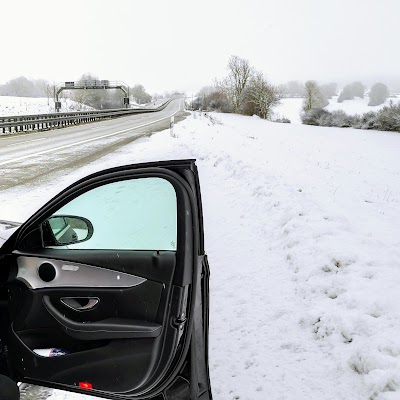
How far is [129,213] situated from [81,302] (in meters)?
0.51

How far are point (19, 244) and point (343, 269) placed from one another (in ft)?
10.4

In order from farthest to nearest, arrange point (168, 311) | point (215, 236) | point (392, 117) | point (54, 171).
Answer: point (392, 117), point (54, 171), point (215, 236), point (168, 311)

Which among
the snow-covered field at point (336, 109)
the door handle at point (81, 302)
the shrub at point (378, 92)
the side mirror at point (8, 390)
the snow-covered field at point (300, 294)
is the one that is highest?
the shrub at point (378, 92)

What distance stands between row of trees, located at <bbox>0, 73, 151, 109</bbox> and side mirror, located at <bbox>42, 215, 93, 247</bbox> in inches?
2856

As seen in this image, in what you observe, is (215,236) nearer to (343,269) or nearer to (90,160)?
(343,269)

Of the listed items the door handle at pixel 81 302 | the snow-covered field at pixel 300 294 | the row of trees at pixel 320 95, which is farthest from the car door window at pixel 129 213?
the row of trees at pixel 320 95

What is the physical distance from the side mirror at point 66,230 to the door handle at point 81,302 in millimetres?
289

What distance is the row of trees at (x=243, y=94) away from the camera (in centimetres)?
6494

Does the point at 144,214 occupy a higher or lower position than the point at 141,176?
lower

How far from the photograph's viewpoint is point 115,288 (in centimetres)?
181

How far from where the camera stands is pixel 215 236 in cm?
561

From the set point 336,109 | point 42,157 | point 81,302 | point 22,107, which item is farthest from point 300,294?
point 22,107

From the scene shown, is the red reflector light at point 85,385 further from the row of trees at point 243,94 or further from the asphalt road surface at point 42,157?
the row of trees at point 243,94

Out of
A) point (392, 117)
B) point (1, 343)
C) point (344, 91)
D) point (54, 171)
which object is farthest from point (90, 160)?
point (344, 91)
